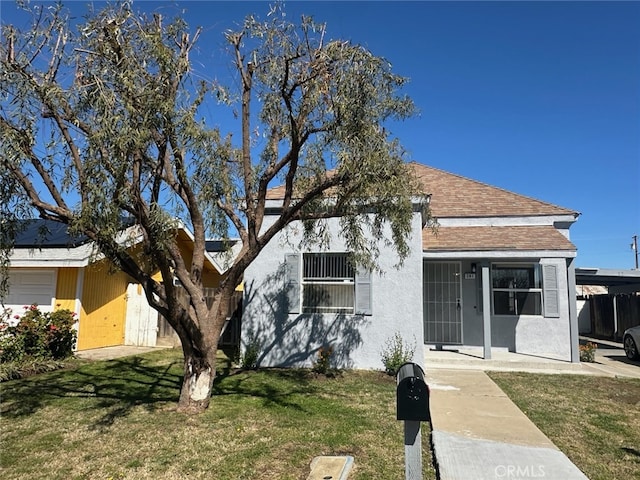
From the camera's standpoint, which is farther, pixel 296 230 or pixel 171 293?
pixel 296 230

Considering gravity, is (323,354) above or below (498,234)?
below

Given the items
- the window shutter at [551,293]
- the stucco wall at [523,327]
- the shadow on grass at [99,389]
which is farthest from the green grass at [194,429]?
the window shutter at [551,293]

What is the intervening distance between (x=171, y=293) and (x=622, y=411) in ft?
23.4

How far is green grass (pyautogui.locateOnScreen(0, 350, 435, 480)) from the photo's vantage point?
4836 millimetres

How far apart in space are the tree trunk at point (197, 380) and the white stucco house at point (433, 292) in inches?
139

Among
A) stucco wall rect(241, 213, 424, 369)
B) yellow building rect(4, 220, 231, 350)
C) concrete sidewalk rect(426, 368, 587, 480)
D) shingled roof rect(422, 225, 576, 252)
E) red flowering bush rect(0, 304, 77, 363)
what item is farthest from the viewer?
yellow building rect(4, 220, 231, 350)

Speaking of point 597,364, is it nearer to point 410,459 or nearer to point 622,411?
point 622,411

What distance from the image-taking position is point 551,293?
39.9 ft

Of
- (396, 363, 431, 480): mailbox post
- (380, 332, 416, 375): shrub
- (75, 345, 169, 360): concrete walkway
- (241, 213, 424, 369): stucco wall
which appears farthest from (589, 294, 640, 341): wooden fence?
(396, 363, 431, 480): mailbox post

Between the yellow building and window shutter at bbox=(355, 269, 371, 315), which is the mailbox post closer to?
window shutter at bbox=(355, 269, 371, 315)

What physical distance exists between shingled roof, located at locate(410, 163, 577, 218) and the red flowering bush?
32.4 ft

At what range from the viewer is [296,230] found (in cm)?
1048

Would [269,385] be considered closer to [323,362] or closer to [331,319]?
[323,362]

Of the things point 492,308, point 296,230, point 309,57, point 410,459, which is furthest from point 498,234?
point 410,459
